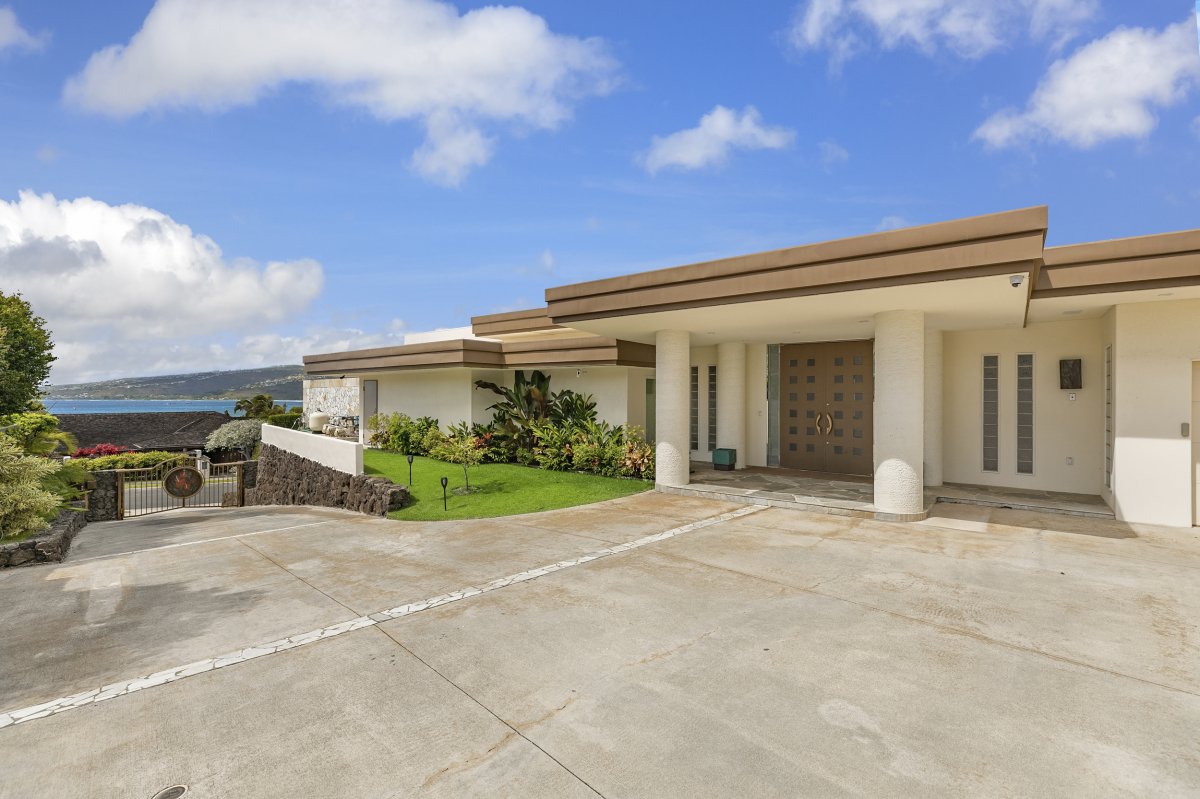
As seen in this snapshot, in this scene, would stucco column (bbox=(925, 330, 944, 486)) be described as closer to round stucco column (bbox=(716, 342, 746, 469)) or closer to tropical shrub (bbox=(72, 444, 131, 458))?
round stucco column (bbox=(716, 342, 746, 469))

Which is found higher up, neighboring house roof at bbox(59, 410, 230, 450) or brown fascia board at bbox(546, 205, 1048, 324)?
brown fascia board at bbox(546, 205, 1048, 324)

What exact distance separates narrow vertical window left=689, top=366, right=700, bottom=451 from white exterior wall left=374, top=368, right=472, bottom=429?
7.11 metres

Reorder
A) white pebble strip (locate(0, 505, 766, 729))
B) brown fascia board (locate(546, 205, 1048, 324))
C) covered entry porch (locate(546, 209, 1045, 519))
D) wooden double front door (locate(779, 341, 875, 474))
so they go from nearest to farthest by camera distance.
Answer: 1. white pebble strip (locate(0, 505, 766, 729))
2. brown fascia board (locate(546, 205, 1048, 324))
3. covered entry porch (locate(546, 209, 1045, 519))
4. wooden double front door (locate(779, 341, 875, 474))

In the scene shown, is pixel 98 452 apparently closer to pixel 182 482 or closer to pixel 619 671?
pixel 182 482

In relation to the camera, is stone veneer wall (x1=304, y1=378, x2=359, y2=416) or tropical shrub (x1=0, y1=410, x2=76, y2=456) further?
stone veneer wall (x1=304, y1=378, x2=359, y2=416)

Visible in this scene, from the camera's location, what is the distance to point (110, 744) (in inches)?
148

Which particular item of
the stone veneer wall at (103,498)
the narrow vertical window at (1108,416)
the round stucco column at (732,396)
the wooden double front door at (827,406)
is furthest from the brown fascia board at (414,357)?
the narrow vertical window at (1108,416)

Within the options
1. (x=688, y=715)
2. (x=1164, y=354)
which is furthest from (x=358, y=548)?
(x=1164, y=354)

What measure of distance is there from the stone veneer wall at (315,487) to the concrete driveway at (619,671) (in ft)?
14.0

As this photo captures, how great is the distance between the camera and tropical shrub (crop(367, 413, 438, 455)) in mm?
20031

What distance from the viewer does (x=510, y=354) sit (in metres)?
17.6

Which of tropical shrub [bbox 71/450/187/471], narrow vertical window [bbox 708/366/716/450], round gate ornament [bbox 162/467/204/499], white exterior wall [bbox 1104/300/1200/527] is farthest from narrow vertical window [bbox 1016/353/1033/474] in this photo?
tropical shrub [bbox 71/450/187/471]

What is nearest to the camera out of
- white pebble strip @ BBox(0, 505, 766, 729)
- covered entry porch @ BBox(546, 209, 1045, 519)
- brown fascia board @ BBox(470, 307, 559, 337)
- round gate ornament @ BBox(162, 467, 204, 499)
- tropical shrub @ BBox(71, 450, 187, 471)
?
white pebble strip @ BBox(0, 505, 766, 729)

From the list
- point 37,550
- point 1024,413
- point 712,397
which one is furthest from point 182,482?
point 1024,413
